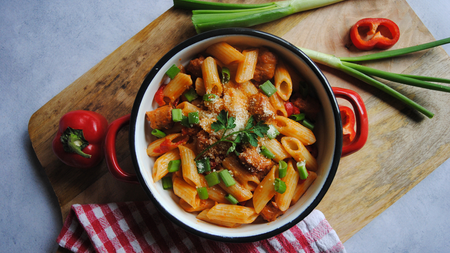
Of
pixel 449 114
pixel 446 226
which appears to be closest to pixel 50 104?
pixel 449 114

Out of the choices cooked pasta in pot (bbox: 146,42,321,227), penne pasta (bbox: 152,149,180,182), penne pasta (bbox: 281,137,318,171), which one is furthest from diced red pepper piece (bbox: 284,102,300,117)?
penne pasta (bbox: 152,149,180,182)

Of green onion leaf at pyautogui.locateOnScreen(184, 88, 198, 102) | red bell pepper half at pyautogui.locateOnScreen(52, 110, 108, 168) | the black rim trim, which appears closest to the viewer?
the black rim trim

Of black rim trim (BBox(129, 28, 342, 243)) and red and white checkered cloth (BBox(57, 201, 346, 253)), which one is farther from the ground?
black rim trim (BBox(129, 28, 342, 243))

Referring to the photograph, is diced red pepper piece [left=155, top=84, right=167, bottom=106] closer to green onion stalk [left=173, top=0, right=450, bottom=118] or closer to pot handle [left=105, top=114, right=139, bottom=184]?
pot handle [left=105, top=114, right=139, bottom=184]

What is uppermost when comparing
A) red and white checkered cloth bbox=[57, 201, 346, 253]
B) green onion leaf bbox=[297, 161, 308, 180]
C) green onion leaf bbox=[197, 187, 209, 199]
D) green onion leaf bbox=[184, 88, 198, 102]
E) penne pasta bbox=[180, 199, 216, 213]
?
green onion leaf bbox=[184, 88, 198, 102]

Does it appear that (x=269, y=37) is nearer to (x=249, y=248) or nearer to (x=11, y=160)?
(x=249, y=248)

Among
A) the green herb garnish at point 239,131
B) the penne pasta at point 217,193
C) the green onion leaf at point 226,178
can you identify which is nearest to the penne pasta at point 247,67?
the green herb garnish at point 239,131
